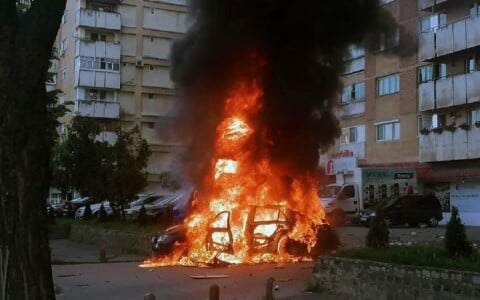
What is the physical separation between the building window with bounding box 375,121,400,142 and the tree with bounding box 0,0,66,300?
31.0 metres

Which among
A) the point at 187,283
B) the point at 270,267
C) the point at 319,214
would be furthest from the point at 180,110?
the point at 187,283

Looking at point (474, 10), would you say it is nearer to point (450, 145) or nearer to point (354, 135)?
point (450, 145)

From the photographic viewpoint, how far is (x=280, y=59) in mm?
17453

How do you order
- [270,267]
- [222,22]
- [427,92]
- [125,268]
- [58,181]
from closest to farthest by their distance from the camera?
[270,267]
[125,268]
[222,22]
[58,181]
[427,92]

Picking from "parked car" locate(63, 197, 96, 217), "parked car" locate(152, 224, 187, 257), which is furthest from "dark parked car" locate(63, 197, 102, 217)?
"parked car" locate(152, 224, 187, 257)

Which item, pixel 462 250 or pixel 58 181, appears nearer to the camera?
pixel 462 250

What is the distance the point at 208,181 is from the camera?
58.3ft

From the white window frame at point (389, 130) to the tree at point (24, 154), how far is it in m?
31.0

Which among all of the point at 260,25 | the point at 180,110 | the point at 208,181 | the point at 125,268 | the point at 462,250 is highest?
the point at 260,25

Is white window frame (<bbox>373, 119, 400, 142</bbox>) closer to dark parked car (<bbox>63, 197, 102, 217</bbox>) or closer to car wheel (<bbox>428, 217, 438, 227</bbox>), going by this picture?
car wheel (<bbox>428, 217, 438, 227</bbox>)

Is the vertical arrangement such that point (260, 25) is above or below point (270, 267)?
above

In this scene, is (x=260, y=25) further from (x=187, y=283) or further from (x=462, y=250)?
(x=462, y=250)

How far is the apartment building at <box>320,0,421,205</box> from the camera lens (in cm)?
3338

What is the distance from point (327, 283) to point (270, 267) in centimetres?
374
